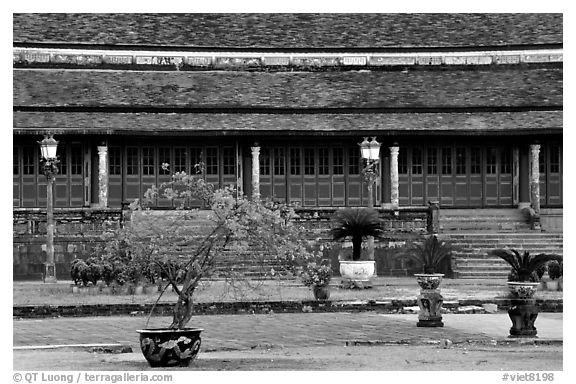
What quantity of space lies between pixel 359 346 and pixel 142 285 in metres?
10.8

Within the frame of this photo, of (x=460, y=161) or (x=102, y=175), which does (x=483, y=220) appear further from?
(x=102, y=175)

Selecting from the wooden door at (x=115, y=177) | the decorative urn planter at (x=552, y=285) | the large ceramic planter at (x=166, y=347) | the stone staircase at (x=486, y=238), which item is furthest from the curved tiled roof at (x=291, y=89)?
the large ceramic planter at (x=166, y=347)

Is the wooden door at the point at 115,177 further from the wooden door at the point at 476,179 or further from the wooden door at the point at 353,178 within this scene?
the wooden door at the point at 476,179

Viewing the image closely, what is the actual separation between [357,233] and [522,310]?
12.0 metres

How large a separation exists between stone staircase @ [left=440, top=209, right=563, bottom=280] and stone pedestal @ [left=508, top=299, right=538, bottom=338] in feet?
44.5

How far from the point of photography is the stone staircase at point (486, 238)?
123 feet

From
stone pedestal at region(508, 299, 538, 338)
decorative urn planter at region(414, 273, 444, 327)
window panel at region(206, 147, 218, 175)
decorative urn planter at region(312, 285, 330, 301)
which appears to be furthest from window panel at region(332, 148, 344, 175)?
stone pedestal at region(508, 299, 538, 338)

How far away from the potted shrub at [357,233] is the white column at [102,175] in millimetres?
9958

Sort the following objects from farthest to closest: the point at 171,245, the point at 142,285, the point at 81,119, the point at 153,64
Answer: the point at 153,64, the point at 81,119, the point at 142,285, the point at 171,245

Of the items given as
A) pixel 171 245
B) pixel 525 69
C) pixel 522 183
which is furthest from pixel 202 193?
pixel 525 69

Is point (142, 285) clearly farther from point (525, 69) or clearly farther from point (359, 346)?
point (525, 69)

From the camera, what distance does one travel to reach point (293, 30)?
49.3 meters

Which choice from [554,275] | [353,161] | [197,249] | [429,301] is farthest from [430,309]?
[353,161]

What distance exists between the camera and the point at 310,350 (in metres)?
21.3
